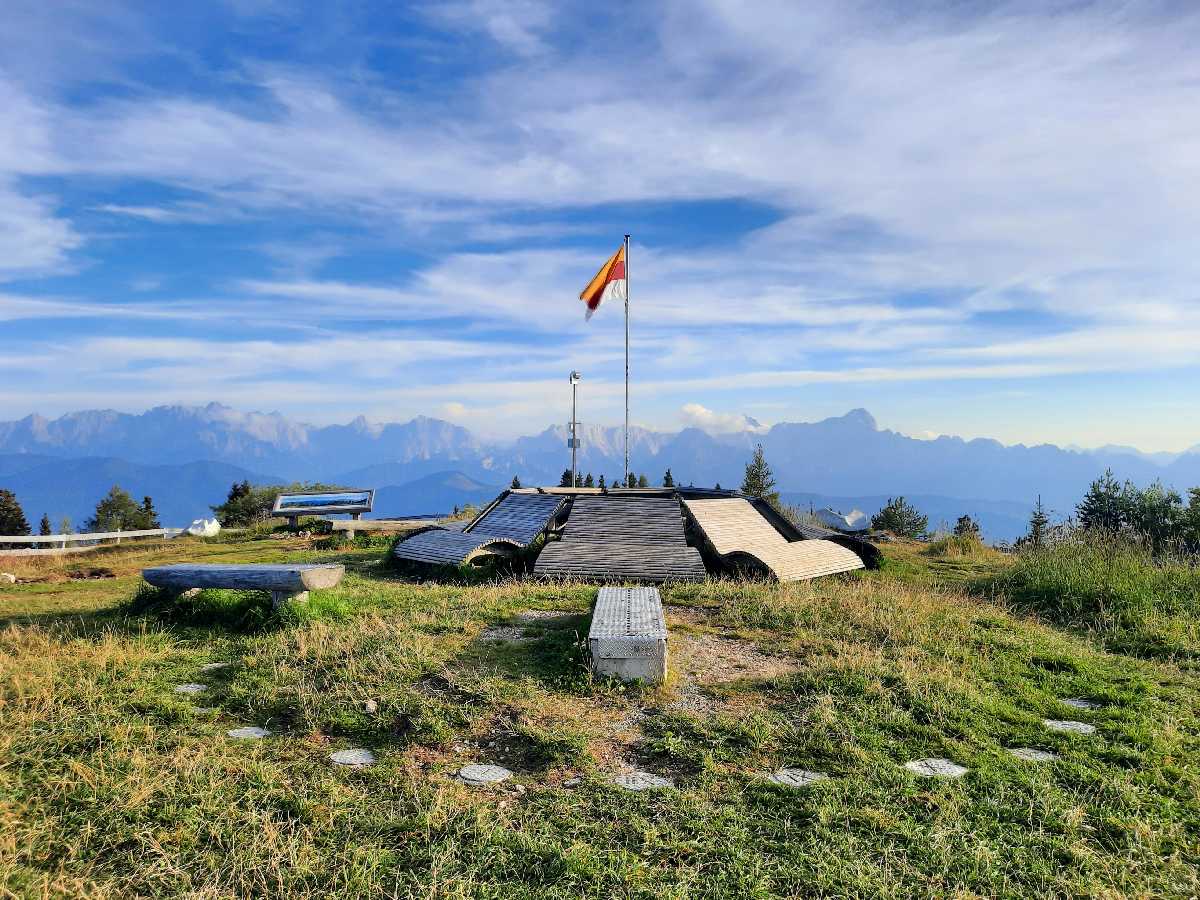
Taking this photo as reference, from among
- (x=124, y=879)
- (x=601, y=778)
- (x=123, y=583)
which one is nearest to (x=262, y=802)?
(x=124, y=879)

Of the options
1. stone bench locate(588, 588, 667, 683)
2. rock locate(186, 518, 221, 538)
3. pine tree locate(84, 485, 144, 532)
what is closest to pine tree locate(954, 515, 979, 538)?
stone bench locate(588, 588, 667, 683)

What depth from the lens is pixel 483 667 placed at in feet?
22.8

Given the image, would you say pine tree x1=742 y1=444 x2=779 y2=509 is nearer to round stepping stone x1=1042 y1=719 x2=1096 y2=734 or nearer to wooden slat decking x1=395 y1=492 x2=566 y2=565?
wooden slat decking x1=395 y1=492 x2=566 y2=565

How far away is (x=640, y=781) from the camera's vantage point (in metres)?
4.81

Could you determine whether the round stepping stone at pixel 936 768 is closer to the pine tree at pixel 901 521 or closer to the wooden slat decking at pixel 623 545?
the wooden slat decking at pixel 623 545

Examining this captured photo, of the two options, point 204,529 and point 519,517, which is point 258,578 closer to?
point 519,517

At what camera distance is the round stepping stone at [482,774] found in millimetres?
4801

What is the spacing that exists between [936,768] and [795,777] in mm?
1047

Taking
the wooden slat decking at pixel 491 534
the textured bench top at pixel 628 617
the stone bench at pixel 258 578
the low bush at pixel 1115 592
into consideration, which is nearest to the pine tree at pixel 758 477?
the wooden slat decking at pixel 491 534

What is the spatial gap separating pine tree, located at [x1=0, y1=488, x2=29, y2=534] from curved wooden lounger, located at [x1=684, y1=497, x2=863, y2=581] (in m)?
44.9

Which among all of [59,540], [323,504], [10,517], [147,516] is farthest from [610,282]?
[147,516]

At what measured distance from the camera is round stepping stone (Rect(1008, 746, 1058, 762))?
205 inches

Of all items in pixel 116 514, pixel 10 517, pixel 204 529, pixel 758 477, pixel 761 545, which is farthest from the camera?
pixel 116 514

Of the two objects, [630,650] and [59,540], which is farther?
[59,540]
